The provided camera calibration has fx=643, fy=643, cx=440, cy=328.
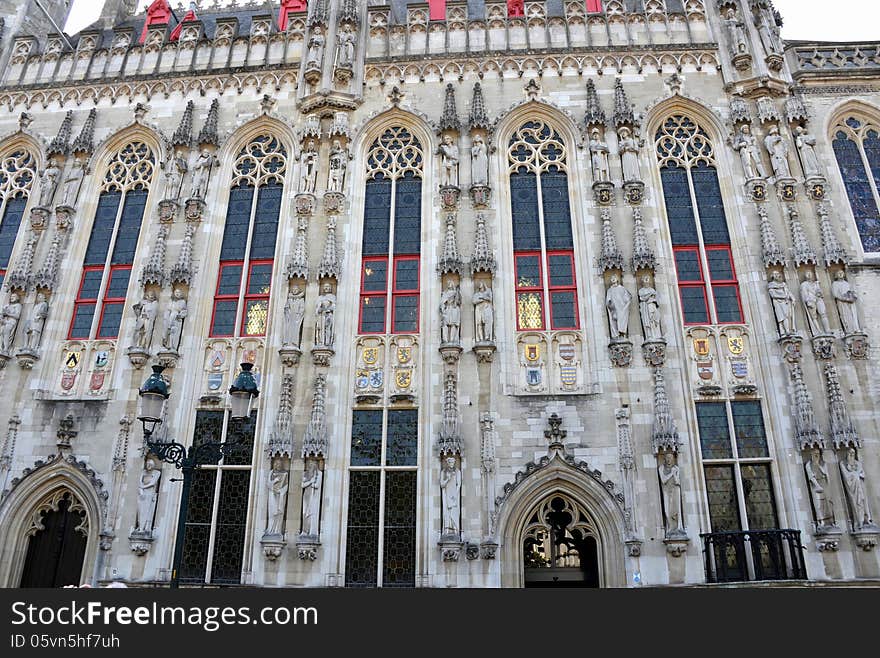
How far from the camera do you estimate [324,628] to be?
21.4ft

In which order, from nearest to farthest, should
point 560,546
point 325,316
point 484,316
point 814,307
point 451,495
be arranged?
point 451,495, point 560,546, point 814,307, point 484,316, point 325,316

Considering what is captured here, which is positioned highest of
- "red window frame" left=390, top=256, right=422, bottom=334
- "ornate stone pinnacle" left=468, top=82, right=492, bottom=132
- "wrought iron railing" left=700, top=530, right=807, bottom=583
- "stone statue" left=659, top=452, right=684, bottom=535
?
"ornate stone pinnacle" left=468, top=82, right=492, bottom=132

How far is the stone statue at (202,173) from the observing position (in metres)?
19.1

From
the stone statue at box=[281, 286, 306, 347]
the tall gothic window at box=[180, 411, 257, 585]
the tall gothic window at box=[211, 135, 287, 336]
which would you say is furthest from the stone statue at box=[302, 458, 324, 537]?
the tall gothic window at box=[211, 135, 287, 336]

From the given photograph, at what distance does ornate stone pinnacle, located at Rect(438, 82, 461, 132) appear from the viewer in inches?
750

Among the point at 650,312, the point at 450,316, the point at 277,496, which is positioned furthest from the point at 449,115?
the point at 277,496

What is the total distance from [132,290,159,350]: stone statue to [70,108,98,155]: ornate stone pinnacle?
19.9 feet

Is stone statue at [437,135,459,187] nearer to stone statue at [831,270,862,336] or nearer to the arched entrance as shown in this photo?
Result: the arched entrance

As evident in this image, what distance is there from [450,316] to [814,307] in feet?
30.1

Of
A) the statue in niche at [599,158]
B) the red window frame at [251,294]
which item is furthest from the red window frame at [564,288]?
the red window frame at [251,294]

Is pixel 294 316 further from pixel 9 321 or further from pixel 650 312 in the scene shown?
pixel 650 312

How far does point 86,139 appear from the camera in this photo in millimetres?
20234

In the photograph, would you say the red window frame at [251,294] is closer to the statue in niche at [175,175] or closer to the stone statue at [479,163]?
the statue in niche at [175,175]

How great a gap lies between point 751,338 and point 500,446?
710 centimetres
